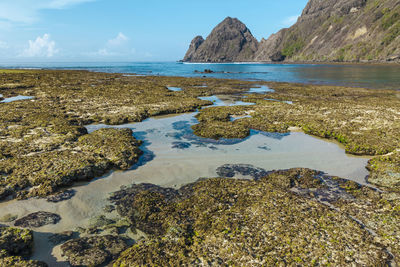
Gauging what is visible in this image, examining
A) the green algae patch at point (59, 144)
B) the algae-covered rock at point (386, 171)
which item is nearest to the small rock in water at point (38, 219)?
the green algae patch at point (59, 144)

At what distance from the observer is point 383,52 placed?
529ft

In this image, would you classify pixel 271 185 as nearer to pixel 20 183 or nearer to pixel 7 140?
pixel 20 183

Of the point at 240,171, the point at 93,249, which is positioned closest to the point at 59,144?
the point at 93,249

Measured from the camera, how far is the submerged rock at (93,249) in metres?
6.18

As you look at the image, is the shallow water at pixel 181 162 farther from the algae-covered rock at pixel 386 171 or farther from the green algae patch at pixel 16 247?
the algae-covered rock at pixel 386 171

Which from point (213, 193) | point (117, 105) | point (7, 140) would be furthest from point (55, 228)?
point (117, 105)

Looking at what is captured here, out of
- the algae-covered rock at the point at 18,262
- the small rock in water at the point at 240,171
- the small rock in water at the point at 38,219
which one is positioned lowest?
the small rock in water at the point at 240,171

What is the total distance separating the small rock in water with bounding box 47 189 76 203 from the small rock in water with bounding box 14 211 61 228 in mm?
848

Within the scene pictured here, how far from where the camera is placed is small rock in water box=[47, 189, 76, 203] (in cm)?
902

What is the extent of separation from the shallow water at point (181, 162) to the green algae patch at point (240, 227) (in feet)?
3.61

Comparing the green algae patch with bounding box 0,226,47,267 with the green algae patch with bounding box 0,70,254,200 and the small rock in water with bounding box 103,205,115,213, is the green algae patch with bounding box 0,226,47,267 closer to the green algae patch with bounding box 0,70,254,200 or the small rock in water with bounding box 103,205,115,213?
the small rock in water with bounding box 103,205,115,213

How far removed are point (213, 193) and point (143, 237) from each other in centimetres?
321

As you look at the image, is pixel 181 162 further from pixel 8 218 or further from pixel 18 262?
pixel 18 262

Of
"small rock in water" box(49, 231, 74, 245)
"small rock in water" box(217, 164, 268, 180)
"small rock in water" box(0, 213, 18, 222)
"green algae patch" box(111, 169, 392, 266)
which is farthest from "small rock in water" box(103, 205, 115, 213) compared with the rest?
"small rock in water" box(217, 164, 268, 180)
